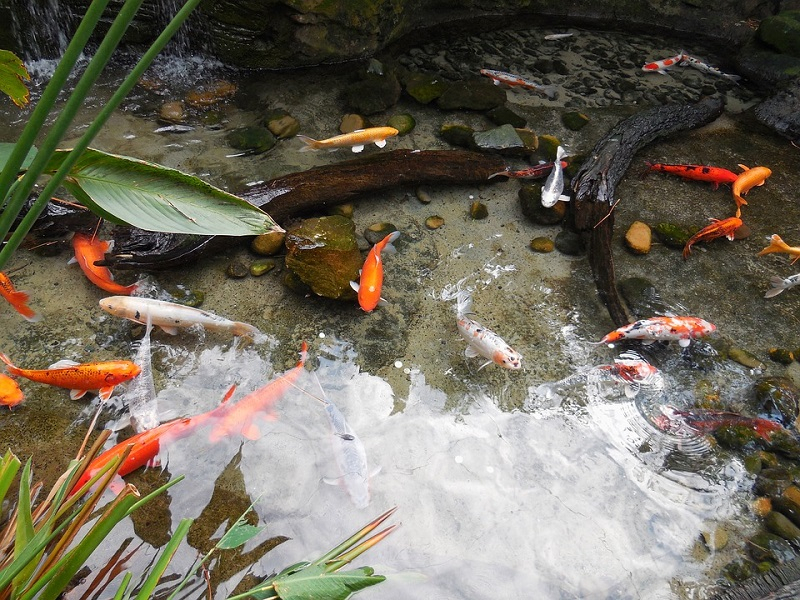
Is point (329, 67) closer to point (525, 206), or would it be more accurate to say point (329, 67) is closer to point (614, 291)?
point (525, 206)

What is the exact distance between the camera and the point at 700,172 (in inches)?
198

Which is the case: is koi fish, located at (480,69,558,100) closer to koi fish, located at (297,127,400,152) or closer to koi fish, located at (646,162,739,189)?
koi fish, located at (646,162,739,189)

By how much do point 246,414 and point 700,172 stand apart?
15.2 feet

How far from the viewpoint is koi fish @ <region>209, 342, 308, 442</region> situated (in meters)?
3.15

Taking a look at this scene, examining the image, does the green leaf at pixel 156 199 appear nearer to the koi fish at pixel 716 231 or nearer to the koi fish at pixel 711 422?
the koi fish at pixel 711 422

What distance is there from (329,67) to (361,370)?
12.8 feet

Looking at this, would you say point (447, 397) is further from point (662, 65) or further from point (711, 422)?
point (662, 65)

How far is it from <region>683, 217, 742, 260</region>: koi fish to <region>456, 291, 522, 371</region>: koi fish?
79.0 inches

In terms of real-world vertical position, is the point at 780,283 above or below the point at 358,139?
below

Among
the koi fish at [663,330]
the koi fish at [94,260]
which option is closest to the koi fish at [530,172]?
the koi fish at [663,330]

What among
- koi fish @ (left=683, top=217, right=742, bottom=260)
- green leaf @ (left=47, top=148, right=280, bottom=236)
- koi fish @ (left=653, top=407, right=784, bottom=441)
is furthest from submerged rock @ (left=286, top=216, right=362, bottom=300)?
koi fish @ (left=683, top=217, right=742, bottom=260)

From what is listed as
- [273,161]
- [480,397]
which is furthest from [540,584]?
Result: [273,161]

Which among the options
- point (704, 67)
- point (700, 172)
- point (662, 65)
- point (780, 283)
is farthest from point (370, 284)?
point (704, 67)

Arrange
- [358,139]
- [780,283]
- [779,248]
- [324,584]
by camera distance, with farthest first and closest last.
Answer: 1. [358,139]
2. [779,248]
3. [780,283]
4. [324,584]
